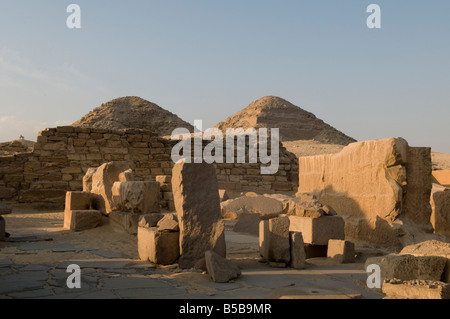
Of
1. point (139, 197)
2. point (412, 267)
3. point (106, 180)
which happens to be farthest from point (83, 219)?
point (412, 267)

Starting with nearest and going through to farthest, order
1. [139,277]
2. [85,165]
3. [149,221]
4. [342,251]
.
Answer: [139,277]
[342,251]
[149,221]
[85,165]

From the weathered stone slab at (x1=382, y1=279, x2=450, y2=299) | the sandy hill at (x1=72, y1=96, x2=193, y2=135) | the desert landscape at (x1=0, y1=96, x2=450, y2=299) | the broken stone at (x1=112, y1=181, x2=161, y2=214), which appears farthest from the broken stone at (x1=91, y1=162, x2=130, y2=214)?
the sandy hill at (x1=72, y1=96, x2=193, y2=135)

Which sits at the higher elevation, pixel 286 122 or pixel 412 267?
pixel 286 122

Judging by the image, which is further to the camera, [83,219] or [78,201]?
[78,201]

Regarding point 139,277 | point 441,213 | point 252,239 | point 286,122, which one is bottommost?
point 252,239

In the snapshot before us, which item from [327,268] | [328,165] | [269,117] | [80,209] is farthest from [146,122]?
[327,268]

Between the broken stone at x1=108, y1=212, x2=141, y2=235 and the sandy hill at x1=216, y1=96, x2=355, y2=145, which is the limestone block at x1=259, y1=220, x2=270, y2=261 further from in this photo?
the sandy hill at x1=216, y1=96, x2=355, y2=145

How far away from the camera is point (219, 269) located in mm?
4410

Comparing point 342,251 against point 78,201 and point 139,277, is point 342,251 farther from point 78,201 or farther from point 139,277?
point 78,201

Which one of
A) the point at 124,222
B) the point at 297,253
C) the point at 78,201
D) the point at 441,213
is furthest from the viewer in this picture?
the point at 78,201

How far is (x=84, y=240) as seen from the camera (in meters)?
7.37

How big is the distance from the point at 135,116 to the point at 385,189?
30110 millimetres
